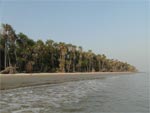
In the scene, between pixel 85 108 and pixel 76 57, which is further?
pixel 76 57

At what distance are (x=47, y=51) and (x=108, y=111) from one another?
71.6 metres

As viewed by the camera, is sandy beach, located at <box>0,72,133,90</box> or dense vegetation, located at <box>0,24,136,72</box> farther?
dense vegetation, located at <box>0,24,136,72</box>

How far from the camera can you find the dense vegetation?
64.1m

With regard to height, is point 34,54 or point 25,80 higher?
point 34,54

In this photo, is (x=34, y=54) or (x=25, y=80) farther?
(x=34, y=54)

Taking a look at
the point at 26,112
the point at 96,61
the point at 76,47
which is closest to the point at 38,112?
the point at 26,112

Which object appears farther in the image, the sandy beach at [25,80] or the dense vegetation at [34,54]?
the dense vegetation at [34,54]

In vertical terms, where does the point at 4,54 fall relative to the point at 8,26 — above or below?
below

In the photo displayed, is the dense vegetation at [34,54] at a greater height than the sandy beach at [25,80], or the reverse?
the dense vegetation at [34,54]

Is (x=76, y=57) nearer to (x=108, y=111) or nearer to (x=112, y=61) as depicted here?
(x=112, y=61)

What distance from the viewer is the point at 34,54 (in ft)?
241

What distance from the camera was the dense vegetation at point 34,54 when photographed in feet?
210

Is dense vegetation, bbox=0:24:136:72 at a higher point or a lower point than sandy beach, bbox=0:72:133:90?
higher

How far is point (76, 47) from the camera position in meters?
108
